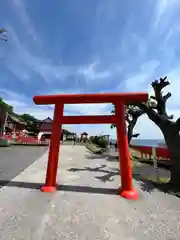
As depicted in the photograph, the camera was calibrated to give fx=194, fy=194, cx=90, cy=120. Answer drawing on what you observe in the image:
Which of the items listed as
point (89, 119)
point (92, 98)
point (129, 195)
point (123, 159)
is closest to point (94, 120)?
point (89, 119)

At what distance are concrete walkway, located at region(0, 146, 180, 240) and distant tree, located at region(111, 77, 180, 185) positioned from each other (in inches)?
62.2

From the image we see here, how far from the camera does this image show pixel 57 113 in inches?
239

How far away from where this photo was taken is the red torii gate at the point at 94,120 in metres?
5.47

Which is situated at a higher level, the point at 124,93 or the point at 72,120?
the point at 124,93

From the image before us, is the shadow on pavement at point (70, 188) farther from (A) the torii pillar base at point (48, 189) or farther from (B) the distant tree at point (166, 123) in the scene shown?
(B) the distant tree at point (166, 123)

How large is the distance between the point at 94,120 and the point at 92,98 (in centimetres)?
68

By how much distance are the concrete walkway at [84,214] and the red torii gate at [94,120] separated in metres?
0.48

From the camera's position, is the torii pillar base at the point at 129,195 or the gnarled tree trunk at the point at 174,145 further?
the gnarled tree trunk at the point at 174,145

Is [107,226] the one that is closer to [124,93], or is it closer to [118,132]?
[118,132]

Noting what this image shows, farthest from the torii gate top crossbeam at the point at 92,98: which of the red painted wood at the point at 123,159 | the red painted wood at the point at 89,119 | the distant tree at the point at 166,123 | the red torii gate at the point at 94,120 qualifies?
the distant tree at the point at 166,123

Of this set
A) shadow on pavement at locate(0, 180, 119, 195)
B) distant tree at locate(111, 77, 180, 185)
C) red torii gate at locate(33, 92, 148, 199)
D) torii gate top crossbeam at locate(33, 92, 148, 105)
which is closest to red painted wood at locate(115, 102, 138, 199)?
red torii gate at locate(33, 92, 148, 199)

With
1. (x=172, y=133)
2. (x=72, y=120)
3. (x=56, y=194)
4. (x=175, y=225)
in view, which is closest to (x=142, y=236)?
(x=175, y=225)

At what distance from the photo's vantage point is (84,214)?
156 inches

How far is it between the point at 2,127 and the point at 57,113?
30.5 metres
